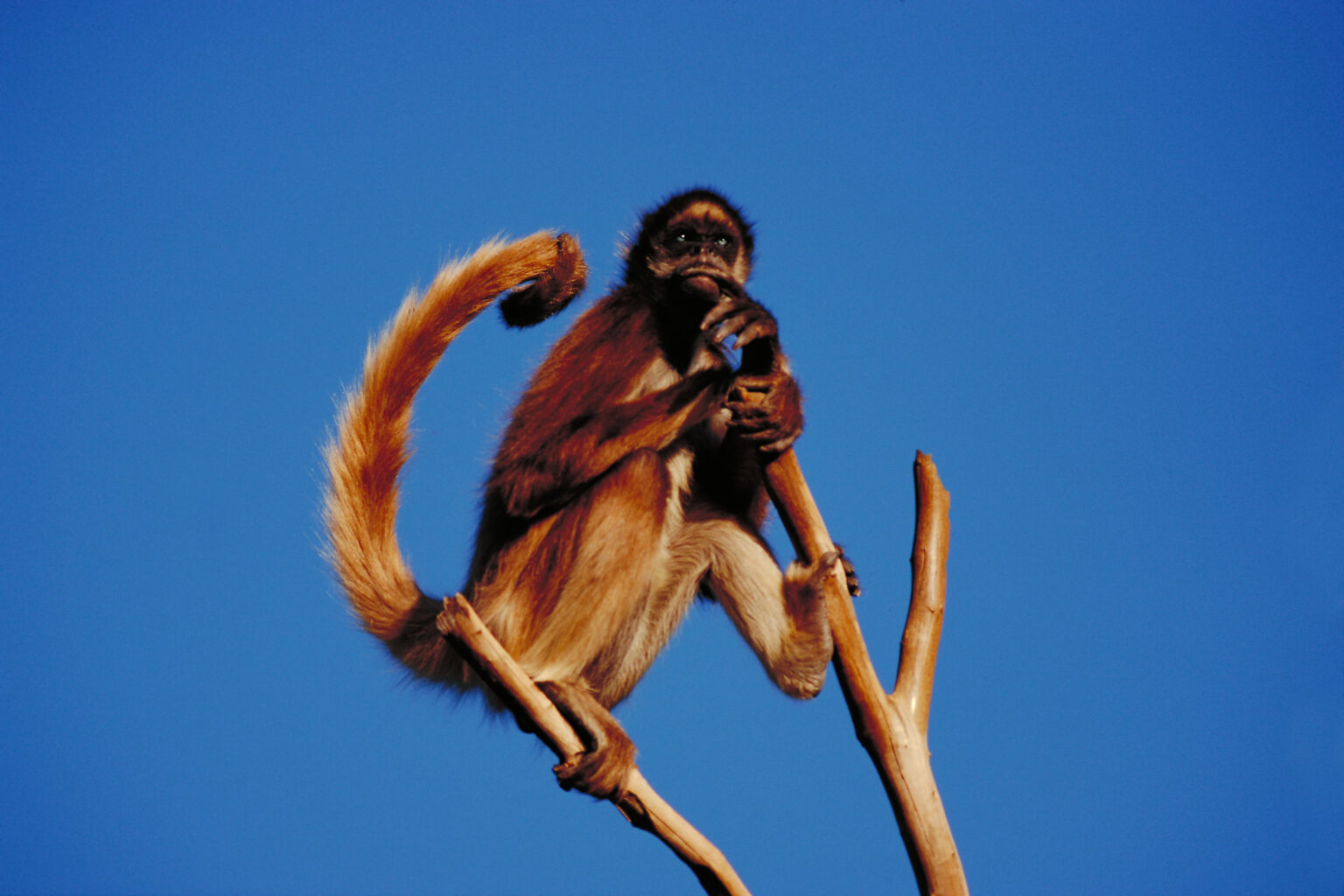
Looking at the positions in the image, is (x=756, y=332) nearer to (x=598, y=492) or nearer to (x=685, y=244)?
(x=598, y=492)

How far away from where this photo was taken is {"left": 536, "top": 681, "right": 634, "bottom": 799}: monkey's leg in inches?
161

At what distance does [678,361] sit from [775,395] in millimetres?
999

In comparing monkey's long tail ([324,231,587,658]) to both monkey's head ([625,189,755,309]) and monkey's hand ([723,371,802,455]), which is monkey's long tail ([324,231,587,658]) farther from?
monkey's hand ([723,371,802,455])

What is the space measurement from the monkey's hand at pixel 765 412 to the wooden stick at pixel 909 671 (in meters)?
0.11

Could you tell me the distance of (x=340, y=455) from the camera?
4879mm

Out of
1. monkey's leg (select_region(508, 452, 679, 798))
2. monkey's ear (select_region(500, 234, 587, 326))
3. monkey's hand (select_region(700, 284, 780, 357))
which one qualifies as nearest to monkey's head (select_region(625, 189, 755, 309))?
monkey's ear (select_region(500, 234, 587, 326))

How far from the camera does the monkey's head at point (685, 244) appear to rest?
17.7ft

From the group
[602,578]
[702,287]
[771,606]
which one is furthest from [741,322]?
[771,606]

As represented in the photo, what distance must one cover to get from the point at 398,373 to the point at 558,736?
1.86m

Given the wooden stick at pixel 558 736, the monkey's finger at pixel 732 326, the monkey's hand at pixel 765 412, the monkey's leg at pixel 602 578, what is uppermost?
the monkey's finger at pixel 732 326

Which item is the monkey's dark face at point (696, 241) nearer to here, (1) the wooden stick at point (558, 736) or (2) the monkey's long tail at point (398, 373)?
(2) the monkey's long tail at point (398, 373)

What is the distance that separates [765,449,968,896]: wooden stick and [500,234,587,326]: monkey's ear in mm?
1298

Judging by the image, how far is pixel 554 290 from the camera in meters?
4.90

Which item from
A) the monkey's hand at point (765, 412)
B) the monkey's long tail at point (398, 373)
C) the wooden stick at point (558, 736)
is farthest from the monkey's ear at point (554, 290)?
the wooden stick at point (558, 736)
